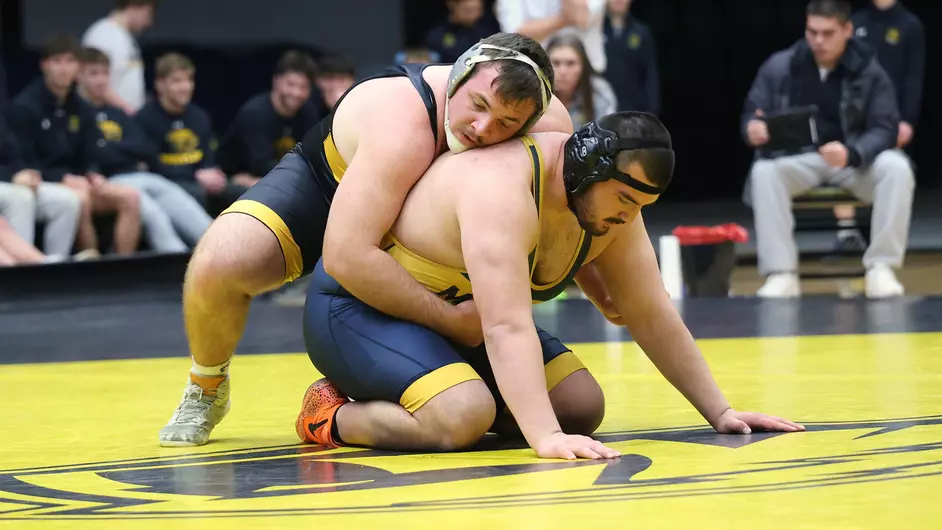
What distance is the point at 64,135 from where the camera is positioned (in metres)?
7.54

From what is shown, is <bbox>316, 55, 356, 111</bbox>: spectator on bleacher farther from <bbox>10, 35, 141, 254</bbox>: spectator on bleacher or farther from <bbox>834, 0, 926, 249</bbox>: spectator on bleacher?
<bbox>834, 0, 926, 249</bbox>: spectator on bleacher

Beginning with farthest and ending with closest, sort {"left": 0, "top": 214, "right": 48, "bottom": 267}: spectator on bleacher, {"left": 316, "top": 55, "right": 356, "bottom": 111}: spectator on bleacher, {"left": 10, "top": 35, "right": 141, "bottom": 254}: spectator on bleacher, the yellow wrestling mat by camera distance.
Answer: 1. {"left": 316, "top": 55, "right": 356, "bottom": 111}: spectator on bleacher
2. {"left": 10, "top": 35, "right": 141, "bottom": 254}: spectator on bleacher
3. {"left": 0, "top": 214, "right": 48, "bottom": 267}: spectator on bleacher
4. the yellow wrestling mat

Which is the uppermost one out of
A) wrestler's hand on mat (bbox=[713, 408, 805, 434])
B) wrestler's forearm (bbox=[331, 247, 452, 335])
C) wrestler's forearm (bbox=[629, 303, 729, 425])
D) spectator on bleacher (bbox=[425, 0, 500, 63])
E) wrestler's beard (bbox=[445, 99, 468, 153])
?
spectator on bleacher (bbox=[425, 0, 500, 63])

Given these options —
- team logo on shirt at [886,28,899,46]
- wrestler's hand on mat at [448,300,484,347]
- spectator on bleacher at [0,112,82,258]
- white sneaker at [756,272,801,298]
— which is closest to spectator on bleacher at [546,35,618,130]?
white sneaker at [756,272,801,298]

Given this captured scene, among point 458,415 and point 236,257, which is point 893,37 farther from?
point 458,415

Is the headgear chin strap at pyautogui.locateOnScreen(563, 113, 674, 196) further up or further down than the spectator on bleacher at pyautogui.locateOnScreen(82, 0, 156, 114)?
further down

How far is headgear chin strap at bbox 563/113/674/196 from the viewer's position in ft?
9.14

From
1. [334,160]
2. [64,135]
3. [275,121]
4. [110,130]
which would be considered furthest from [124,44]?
[334,160]

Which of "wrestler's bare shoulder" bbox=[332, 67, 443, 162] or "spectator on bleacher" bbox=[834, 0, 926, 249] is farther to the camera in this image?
"spectator on bleacher" bbox=[834, 0, 926, 249]

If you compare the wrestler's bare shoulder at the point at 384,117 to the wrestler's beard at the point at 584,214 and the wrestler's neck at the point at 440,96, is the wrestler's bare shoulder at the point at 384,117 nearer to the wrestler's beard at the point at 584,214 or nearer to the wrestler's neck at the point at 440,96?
the wrestler's neck at the point at 440,96

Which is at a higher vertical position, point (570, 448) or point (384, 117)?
point (384, 117)

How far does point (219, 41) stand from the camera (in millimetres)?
10312

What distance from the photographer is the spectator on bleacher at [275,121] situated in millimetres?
8406

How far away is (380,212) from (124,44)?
19.2ft
